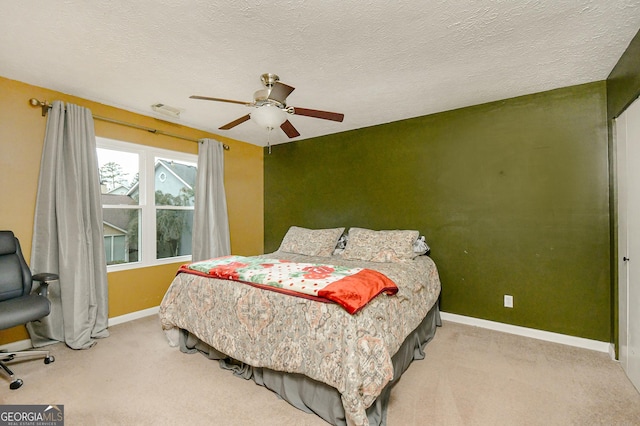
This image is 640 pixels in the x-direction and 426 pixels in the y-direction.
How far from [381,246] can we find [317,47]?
77.6 inches

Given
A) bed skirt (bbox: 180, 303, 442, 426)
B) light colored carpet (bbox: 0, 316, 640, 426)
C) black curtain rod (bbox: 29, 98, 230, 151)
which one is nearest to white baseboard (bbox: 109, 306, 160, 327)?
light colored carpet (bbox: 0, 316, 640, 426)

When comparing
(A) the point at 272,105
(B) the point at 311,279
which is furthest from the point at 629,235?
(A) the point at 272,105

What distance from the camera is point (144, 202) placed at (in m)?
3.36

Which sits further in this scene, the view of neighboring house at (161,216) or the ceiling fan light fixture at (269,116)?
the view of neighboring house at (161,216)

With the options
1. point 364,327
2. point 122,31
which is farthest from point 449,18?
point 122,31

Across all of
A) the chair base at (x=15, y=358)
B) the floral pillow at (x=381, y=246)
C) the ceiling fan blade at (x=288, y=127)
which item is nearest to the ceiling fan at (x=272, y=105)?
the ceiling fan blade at (x=288, y=127)

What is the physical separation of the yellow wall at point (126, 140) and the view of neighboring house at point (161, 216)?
0.77ft

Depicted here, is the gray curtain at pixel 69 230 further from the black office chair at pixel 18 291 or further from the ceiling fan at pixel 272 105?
the ceiling fan at pixel 272 105

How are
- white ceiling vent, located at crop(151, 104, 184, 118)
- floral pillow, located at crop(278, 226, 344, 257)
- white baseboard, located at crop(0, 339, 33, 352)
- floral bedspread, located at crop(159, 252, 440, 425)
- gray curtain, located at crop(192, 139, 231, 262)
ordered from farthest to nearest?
gray curtain, located at crop(192, 139, 231, 262)
floral pillow, located at crop(278, 226, 344, 257)
white ceiling vent, located at crop(151, 104, 184, 118)
white baseboard, located at crop(0, 339, 33, 352)
floral bedspread, located at crop(159, 252, 440, 425)

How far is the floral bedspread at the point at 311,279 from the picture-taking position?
1.63 m

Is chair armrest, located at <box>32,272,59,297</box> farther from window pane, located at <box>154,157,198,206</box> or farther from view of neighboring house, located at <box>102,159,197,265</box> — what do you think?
window pane, located at <box>154,157,198,206</box>

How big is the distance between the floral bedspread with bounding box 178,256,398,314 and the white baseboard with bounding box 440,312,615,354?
1.66 m

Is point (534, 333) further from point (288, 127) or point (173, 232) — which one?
point (173, 232)

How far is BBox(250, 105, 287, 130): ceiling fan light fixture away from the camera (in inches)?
79.2
